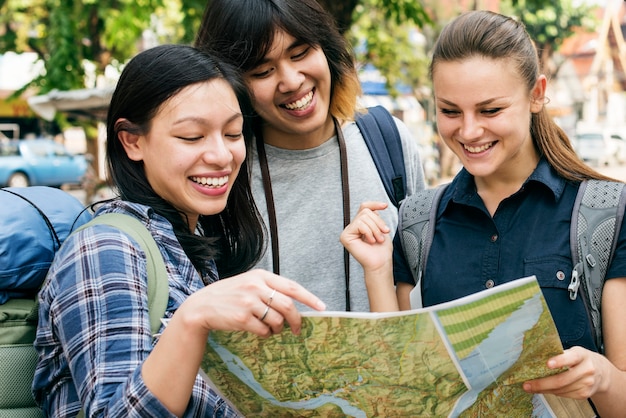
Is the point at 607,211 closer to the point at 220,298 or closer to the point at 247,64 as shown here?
the point at 220,298

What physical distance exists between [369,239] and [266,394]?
72 centimetres

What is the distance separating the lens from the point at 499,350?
4.19ft

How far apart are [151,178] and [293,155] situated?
2.71 ft

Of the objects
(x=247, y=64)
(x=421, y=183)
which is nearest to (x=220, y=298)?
(x=247, y=64)

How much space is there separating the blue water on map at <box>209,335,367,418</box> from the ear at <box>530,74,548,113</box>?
3.28 ft

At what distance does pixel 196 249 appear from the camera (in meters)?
1.88

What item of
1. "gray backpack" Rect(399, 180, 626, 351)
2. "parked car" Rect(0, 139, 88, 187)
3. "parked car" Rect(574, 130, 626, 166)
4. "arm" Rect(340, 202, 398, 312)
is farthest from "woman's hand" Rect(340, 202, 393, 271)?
"parked car" Rect(574, 130, 626, 166)

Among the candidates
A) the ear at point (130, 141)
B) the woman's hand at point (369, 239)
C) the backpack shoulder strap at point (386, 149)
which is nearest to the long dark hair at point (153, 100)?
the ear at point (130, 141)

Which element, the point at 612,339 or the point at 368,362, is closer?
the point at 368,362

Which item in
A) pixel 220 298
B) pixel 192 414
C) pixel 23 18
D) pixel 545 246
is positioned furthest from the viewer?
pixel 23 18

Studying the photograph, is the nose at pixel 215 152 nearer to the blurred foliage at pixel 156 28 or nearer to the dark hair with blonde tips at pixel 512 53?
the dark hair with blonde tips at pixel 512 53

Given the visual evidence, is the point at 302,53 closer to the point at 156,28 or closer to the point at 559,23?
the point at 156,28

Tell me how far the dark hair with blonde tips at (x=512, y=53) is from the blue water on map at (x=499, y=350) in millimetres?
744

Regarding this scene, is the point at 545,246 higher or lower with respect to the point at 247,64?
lower
